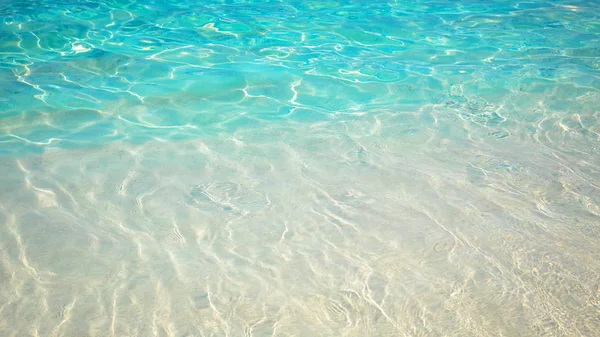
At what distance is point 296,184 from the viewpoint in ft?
12.4

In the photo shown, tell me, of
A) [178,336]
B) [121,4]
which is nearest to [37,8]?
[121,4]

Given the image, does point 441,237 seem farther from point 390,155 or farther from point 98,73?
point 98,73

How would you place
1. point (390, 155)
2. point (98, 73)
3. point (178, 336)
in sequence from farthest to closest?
1. point (98, 73)
2. point (390, 155)
3. point (178, 336)

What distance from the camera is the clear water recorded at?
260cm

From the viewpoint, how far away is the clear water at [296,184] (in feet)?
8.54

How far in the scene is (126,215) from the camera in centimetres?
337

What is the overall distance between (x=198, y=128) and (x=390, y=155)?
2.03 metres

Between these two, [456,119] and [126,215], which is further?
[456,119]

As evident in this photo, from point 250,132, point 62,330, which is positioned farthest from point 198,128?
point 62,330

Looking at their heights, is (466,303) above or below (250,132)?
above

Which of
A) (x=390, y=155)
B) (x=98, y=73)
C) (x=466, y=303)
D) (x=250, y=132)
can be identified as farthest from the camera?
(x=98, y=73)

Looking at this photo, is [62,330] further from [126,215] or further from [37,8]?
[37,8]

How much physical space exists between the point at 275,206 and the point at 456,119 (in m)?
2.52

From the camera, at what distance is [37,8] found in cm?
824
